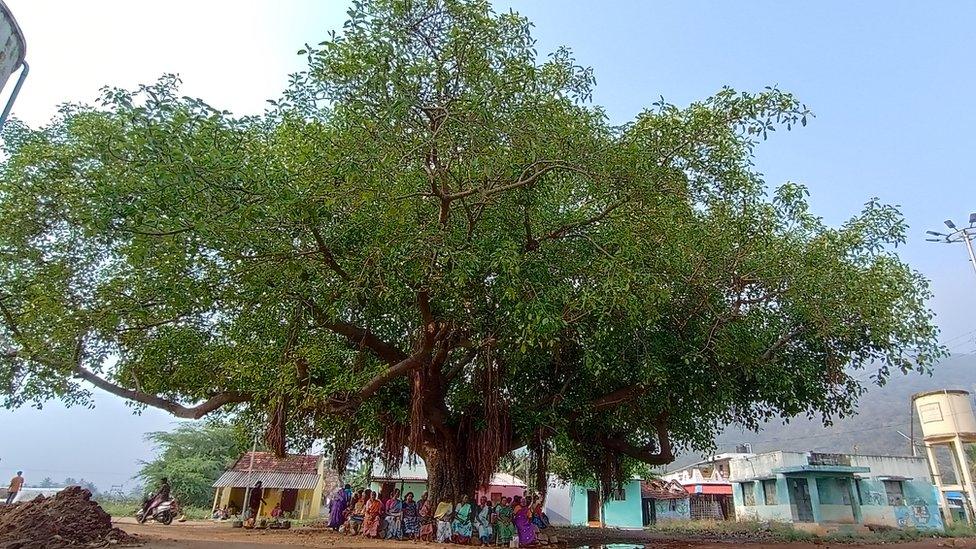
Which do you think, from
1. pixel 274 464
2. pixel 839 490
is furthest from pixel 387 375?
pixel 839 490

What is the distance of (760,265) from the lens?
9430 mm

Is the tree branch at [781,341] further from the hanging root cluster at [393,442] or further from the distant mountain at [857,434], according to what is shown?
the distant mountain at [857,434]

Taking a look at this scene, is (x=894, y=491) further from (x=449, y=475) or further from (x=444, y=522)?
(x=444, y=522)

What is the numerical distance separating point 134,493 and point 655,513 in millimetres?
34347

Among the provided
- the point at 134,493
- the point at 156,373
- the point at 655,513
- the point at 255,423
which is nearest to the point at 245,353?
the point at 156,373

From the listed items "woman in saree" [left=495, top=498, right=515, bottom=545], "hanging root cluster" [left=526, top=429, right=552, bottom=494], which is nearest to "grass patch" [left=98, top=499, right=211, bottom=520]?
"woman in saree" [left=495, top=498, right=515, bottom=545]

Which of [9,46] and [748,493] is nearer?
[9,46]

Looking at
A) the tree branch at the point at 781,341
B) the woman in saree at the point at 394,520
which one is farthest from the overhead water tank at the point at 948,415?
the woman in saree at the point at 394,520

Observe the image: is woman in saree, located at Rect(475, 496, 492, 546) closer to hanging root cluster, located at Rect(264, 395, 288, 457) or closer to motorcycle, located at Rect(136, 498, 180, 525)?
hanging root cluster, located at Rect(264, 395, 288, 457)

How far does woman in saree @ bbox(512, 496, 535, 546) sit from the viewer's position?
36.7 feet

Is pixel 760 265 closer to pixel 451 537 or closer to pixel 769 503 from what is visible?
pixel 451 537

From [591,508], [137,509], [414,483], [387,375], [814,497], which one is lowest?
[137,509]

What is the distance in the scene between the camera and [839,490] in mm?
25234

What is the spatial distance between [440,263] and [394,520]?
6.90m
